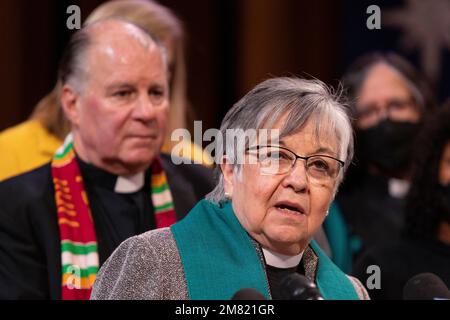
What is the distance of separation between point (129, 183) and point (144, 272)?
3.54 ft

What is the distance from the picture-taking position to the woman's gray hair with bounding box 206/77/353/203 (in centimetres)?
195

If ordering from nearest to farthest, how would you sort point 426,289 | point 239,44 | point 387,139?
point 426,289, point 387,139, point 239,44

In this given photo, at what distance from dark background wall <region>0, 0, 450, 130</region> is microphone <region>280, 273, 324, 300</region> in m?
2.81

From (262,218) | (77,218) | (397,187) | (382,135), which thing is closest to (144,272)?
(262,218)

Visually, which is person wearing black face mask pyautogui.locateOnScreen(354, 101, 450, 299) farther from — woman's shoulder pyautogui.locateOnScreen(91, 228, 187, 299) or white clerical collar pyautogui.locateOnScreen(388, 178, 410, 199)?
woman's shoulder pyautogui.locateOnScreen(91, 228, 187, 299)

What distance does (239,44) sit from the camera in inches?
192

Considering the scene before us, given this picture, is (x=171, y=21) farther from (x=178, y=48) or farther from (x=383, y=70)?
(x=383, y=70)

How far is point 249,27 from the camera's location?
4.88 metres

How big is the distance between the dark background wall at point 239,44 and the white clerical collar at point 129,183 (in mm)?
1549

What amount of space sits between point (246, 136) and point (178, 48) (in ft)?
5.38

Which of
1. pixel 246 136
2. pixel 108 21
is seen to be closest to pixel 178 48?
pixel 108 21

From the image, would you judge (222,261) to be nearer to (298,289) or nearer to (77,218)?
(298,289)

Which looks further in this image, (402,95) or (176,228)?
(402,95)

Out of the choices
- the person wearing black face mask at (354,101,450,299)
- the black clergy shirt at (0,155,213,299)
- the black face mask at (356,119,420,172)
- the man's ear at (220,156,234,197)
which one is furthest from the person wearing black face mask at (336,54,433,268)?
the man's ear at (220,156,234,197)
